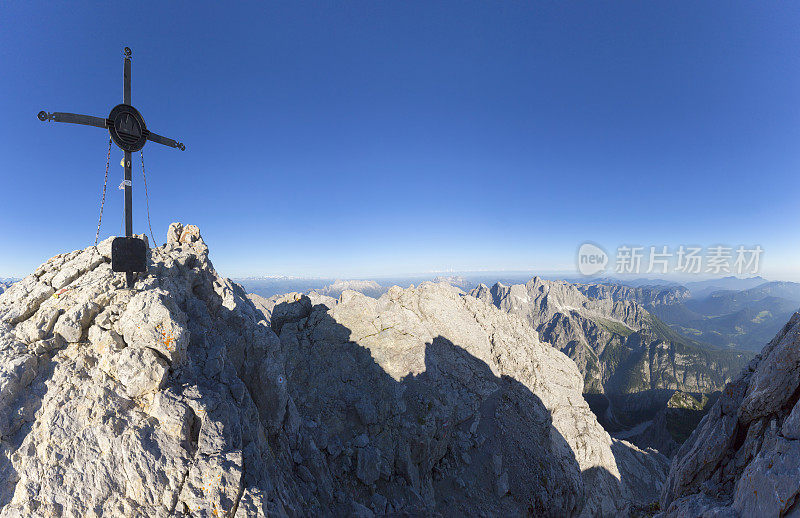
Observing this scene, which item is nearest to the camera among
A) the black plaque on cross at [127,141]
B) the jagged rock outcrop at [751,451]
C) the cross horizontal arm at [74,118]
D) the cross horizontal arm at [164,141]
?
the jagged rock outcrop at [751,451]

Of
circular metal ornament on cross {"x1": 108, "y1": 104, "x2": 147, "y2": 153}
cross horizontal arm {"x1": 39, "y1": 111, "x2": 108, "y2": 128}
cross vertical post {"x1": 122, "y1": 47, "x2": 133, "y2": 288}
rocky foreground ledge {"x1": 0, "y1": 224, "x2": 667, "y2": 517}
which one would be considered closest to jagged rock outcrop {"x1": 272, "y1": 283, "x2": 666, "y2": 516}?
rocky foreground ledge {"x1": 0, "y1": 224, "x2": 667, "y2": 517}

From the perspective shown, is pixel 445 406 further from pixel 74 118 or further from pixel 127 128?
pixel 74 118

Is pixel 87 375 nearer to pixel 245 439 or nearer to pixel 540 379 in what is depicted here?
pixel 245 439

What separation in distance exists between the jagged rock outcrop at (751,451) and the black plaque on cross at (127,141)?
2302cm

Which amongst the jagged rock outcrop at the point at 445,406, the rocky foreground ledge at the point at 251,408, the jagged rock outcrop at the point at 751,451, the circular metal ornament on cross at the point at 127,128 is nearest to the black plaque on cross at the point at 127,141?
the circular metal ornament on cross at the point at 127,128

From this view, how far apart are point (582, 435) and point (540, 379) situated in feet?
35.4

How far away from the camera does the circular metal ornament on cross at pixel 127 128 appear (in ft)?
37.3

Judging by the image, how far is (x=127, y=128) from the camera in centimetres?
1169

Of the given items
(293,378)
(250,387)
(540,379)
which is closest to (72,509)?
(250,387)

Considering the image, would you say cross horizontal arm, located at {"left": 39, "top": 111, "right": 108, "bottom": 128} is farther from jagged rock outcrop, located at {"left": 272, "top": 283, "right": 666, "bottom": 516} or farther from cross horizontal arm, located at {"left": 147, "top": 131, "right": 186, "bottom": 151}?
jagged rock outcrop, located at {"left": 272, "top": 283, "right": 666, "bottom": 516}

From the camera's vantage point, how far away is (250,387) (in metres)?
17.5

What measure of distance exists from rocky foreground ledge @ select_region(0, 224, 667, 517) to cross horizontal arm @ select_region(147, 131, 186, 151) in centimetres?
550

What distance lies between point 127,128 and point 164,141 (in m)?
1.32

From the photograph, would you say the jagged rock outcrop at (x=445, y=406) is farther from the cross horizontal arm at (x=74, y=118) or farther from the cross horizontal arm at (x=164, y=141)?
the cross horizontal arm at (x=74, y=118)
